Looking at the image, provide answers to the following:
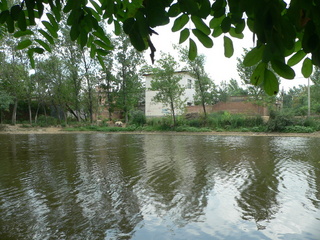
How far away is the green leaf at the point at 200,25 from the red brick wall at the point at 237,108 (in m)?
23.5

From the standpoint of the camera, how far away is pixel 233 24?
58.7 inches

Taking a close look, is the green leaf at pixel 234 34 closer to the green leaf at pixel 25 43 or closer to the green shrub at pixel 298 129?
the green leaf at pixel 25 43

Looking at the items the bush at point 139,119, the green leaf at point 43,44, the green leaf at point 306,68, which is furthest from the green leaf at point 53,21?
the bush at point 139,119

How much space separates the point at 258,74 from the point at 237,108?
26.2 m

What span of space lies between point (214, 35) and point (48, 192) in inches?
170

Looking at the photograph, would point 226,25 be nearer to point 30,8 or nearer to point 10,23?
point 30,8

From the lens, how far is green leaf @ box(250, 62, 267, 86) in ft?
4.03

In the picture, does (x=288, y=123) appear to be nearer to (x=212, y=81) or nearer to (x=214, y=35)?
(x=212, y=81)

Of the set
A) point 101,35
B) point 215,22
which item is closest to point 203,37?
point 215,22

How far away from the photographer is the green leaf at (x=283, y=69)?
117cm

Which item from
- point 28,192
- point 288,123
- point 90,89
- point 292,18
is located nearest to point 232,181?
point 28,192

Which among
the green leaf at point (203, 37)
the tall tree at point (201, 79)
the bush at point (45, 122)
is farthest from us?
the bush at point (45, 122)

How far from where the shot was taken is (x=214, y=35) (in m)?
A: 1.61

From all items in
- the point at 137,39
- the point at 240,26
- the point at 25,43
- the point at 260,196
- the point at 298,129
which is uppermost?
the point at 25,43
